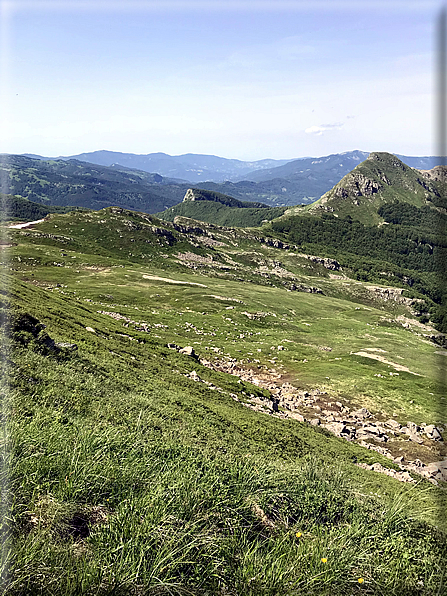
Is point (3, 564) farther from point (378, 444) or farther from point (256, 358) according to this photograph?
point (256, 358)

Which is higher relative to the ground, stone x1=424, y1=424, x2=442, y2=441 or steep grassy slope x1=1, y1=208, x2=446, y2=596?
steep grassy slope x1=1, y1=208, x2=446, y2=596

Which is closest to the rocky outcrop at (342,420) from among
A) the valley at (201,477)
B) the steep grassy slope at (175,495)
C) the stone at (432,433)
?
the stone at (432,433)

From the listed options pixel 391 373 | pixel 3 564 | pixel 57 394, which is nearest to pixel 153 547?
pixel 3 564

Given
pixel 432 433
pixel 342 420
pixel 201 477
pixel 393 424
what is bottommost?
pixel 393 424

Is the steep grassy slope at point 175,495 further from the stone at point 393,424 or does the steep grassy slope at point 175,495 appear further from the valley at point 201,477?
the stone at point 393,424

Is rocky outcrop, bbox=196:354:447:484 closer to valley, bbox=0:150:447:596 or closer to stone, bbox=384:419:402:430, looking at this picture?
stone, bbox=384:419:402:430

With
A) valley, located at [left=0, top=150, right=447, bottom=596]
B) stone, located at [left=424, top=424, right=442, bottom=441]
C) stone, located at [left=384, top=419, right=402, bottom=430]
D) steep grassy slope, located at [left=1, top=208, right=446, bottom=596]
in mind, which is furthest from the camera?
stone, located at [left=384, top=419, right=402, bottom=430]

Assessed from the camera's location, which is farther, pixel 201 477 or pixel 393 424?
pixel 393 424

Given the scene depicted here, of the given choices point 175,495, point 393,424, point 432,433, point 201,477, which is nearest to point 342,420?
point 393,424

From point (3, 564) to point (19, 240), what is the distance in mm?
172760

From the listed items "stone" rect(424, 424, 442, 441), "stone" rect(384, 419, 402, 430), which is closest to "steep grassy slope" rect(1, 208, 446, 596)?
"stone" rect(424, 424, 442, 441)

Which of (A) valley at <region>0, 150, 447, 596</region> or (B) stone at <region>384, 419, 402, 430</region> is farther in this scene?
(B) stone at <region>384, 419, 402, 430</region>

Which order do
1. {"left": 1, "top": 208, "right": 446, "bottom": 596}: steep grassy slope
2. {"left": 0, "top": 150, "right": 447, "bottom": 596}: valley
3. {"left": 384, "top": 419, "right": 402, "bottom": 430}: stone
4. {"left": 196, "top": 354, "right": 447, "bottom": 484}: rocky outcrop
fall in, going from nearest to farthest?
{"left": 1, "top": 208, "right": 446, "bottom": 596}: steep grassy slope → {"left": 0, "top": 150, "right": 447, "bottom": 596}: valley → {"left": 196, "top": 354, "right": 447, "bottom": 484}: rocky outcrop → {"left": 384, "top": 419, "right": 402, "bottom": 430}: stone

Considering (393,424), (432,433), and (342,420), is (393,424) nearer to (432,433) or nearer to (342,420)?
(432,433)
